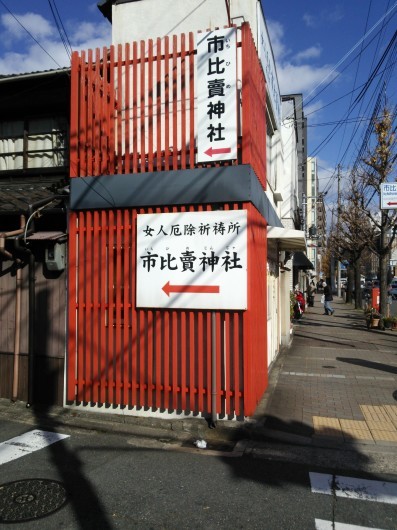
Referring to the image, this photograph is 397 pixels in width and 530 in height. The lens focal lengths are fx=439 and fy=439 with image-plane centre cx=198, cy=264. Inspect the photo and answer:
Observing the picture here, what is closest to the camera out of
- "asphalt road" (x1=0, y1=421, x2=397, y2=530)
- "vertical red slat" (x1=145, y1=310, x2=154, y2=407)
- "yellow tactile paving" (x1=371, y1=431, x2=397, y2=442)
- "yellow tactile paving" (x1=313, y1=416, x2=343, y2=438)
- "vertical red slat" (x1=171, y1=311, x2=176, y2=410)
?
"asphalt road" (x1=0, y1=421, x2=397, y2=530)

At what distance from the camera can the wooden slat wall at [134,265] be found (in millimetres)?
6270

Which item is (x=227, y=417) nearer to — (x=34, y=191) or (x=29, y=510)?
(x=29, y=510)

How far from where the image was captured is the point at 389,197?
11.4m

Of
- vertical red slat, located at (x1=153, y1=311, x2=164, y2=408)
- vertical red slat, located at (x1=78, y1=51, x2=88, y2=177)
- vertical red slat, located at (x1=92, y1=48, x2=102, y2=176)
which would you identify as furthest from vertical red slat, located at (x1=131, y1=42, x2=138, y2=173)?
vertical red slat, located at (x1=153, y1=311, x2=164, y2=408)

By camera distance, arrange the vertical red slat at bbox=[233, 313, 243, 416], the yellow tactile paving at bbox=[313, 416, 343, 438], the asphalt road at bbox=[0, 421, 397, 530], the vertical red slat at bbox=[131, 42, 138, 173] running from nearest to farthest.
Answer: the asphalt road at bbox=[0, 421, 397, 530], the yellow tactile paving at bbox=[313, 416, 343, 438], the vertical red slat at bbox=[233, 313, 243, 416], the vertical red slat at bbox=[131, 42, 138, 173]

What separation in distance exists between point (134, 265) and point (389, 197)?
7789mm

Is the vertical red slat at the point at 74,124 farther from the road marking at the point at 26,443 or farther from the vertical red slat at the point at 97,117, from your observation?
the road marking at the point at 26,443

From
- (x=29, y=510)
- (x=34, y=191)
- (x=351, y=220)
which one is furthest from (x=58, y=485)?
(x=351, y=220)

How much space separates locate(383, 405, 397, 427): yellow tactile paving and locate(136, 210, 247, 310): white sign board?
279cm

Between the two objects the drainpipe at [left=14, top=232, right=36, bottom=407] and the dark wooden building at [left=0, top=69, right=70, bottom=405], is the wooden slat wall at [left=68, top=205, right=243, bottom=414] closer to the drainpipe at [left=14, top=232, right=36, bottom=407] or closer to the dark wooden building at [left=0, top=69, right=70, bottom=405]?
the dark wooden building at [left=0, top=69, right=70, bottom=405]

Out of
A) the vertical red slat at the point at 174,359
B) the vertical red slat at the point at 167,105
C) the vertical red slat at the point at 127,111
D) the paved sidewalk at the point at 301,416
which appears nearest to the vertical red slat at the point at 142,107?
the vertical red slat at the point at 127,111

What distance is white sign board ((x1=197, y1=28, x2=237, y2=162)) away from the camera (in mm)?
6320

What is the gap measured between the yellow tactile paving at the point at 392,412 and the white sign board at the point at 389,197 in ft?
19.7

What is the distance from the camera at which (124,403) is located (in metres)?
6.59
